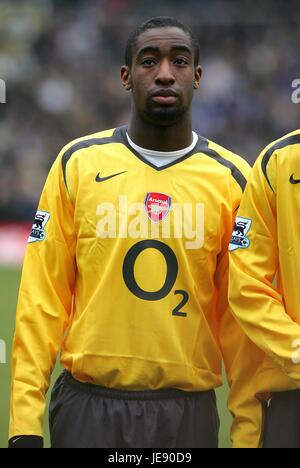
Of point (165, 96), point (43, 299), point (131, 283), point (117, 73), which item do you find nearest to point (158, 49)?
point (165, 96)

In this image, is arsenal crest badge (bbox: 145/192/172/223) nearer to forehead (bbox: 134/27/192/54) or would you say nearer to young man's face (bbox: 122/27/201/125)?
young man's face (bbox: 122/27/201/125)

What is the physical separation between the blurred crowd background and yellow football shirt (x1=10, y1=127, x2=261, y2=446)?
1257cm

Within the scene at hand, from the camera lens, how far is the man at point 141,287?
3986 millimetres

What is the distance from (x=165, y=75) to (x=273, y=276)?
89 centimetres

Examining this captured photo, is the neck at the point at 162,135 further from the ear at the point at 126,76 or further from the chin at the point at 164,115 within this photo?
the ear at the point at 126,76

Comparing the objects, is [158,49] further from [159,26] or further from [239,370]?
[239,370]

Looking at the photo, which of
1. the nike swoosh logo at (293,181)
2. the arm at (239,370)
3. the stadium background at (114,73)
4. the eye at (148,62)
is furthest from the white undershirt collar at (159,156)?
the stadium background at (114,73)

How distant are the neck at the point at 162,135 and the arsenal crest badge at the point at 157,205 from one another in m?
0.21

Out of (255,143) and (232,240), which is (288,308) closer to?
(232,240)

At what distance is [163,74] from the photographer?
3994 millimetres

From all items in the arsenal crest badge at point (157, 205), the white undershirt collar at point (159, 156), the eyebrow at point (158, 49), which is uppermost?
the eyebrow at point (158, 49)

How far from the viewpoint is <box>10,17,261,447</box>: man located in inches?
157

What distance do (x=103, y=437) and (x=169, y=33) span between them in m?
1.62
